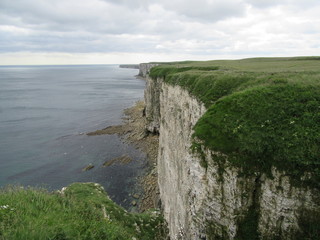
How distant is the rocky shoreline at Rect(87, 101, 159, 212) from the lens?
97.4 feet

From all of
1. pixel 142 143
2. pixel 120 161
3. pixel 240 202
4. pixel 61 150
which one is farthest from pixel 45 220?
pixel 61 150

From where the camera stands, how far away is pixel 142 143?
4909cm

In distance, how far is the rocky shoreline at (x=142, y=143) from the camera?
29681mm

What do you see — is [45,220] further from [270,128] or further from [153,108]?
[153,108]

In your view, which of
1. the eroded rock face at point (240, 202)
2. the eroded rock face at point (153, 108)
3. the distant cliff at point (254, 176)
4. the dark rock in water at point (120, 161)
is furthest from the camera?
the eroded rock face at point (153, 108)

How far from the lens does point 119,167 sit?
127 feet

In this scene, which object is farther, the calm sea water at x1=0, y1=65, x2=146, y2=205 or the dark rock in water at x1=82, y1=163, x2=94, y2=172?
the dark rock in water at x1=82, y1=163, x2=94, y2=172

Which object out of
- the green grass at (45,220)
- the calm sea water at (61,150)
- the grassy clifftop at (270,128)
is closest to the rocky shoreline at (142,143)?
the calm sea water at (61,150)

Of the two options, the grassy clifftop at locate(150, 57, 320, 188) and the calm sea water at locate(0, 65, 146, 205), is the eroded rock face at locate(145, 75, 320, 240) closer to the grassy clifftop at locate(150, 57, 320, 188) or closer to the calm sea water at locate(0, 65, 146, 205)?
the grassy clifftop at locate(150, 57, 320, 188)

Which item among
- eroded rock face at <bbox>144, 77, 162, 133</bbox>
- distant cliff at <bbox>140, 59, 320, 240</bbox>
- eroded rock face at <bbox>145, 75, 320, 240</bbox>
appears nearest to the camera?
distant cliff at <bbox>140, 59, 320, 240</bbox>

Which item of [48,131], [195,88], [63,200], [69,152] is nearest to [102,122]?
[48,131]

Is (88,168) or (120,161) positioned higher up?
(120,161)

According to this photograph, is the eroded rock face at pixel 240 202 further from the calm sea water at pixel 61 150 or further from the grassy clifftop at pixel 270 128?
the calm sea water at pixel 61 150

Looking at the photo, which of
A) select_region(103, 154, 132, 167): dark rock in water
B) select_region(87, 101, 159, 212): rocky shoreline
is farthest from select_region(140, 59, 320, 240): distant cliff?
select_region(103, 154, 132, 167): dark rock in water
